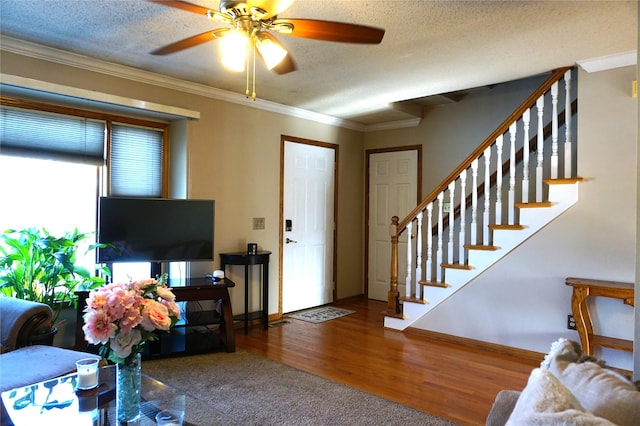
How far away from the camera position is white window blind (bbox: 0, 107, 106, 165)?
3.10m

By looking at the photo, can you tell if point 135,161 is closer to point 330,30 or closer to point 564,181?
point 330,30

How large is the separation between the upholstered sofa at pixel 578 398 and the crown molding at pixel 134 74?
3676mm

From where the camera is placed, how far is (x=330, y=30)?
2.08 meters

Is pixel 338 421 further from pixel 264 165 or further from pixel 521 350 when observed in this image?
pixel 264 165

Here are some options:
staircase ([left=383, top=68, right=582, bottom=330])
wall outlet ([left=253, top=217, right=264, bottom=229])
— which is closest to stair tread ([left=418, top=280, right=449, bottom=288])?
staircase ([left=383, top=68, right=582, bottom=330])

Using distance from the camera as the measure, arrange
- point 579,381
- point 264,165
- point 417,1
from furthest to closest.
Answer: point 264,165
point 417,1
point 579,381

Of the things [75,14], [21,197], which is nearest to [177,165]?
[21,197]

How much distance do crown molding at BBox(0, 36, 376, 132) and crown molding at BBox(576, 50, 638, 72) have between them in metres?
2.86

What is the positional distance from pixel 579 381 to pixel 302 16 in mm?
2347

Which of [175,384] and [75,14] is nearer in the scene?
[75,14]

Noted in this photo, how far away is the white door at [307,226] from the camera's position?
493 cm

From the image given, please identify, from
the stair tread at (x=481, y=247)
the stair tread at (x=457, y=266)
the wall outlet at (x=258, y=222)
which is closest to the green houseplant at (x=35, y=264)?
the wall outlet at (x=258, y=222)

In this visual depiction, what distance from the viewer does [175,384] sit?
2873mm

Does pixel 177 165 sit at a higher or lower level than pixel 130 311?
higher
